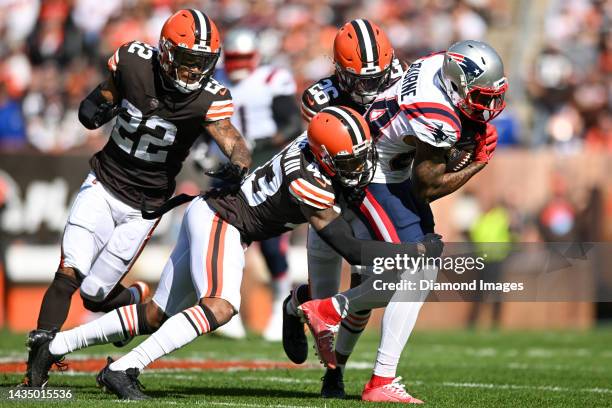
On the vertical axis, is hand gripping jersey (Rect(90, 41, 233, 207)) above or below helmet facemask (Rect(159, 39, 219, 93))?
below

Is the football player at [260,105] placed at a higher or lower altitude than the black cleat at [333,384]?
higher

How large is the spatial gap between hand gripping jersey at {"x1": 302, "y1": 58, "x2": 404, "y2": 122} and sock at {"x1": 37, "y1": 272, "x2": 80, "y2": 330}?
1.64m

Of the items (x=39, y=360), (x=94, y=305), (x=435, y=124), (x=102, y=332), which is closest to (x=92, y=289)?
(x=94, y=305)

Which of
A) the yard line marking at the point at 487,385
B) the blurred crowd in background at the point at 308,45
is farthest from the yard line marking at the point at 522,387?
the blurred crowd in background at the point at 308,45

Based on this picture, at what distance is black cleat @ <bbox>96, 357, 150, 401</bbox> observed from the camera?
5.55m

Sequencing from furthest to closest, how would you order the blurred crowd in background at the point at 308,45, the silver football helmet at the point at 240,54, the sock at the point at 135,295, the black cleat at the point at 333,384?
the blurred crowd in background at the point at 308,45 < the silver football helmet at the point at 240,54 < the sock at the point at 135,295 < the black cleat at the point at 333,384

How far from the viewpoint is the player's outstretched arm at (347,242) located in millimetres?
5605

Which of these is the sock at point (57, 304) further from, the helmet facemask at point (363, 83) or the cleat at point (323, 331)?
the helmet facemask at point (363, 83)

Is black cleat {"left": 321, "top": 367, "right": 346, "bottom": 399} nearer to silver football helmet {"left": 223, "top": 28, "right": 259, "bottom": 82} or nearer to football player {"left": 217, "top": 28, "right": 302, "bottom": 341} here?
football player {"left": 217, "top": 28, "right": 302, "bottom": 341}

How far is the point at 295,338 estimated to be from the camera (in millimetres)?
6336

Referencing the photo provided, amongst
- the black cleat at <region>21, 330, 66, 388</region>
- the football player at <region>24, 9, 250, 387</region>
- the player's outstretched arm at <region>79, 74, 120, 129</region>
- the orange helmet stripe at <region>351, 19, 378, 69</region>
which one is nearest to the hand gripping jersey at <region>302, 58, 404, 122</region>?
the orange helmet stripe at <region>351, 19, 378, 69</region>

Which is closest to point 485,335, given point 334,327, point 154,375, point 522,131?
point 522,131

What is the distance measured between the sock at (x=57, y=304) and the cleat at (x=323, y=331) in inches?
58.1

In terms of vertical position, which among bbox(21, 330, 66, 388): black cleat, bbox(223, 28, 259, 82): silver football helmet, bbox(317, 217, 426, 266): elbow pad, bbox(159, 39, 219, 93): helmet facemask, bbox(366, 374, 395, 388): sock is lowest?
bbox(366, 374, 395, 388): sock
